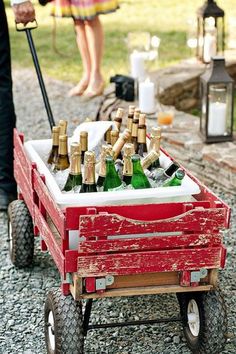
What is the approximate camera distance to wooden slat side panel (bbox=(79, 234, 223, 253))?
2.79 m

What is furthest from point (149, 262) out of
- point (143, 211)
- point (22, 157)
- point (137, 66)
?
point (137, 66)

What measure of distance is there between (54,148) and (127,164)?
48 centimetres

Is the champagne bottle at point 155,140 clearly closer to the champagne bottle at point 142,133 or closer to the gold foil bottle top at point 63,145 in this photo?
the champagne bottle at point 142,133

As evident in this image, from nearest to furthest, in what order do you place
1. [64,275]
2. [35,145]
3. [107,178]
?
[64,275]
[107,178]
[35,145]

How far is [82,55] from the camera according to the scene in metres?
6.63

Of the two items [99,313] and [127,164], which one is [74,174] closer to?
[127,164]

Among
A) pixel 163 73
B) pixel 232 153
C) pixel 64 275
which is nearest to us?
pixel 64 275

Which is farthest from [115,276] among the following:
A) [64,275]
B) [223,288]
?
[223,288]

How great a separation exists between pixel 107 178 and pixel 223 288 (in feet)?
2.77

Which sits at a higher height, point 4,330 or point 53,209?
point 53,209

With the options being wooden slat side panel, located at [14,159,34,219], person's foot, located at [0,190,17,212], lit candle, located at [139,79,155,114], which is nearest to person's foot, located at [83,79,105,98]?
lit candle, located at [139,79,155,114]

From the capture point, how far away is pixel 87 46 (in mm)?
6578

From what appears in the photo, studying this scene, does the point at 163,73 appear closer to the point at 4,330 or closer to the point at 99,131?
the point at 99,131

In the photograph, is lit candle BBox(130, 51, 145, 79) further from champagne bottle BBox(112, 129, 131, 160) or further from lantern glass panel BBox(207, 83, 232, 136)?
champagne bottle BBox(112, 129, 131, 160)
